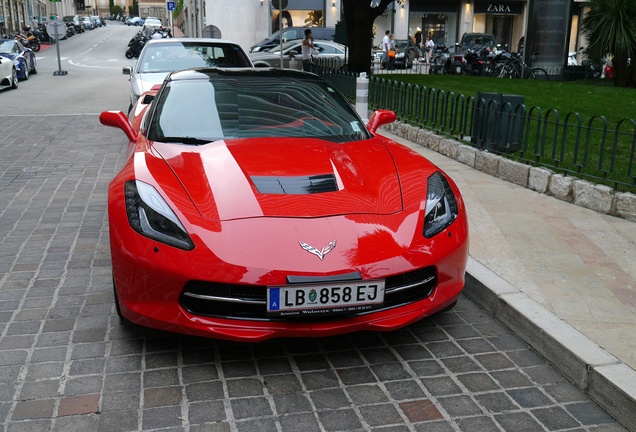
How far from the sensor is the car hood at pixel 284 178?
3527 mm

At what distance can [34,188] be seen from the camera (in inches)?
293

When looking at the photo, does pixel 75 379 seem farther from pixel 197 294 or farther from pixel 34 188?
pixel 34 188

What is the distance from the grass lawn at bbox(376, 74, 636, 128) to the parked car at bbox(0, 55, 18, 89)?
36.5 ft

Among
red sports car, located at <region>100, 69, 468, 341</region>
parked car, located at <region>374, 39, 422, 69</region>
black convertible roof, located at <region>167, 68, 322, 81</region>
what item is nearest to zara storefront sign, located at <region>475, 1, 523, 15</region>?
parked car, located at <region>374, 39, 422, 69</region>

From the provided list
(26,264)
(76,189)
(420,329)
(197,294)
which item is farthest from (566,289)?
(76,189)

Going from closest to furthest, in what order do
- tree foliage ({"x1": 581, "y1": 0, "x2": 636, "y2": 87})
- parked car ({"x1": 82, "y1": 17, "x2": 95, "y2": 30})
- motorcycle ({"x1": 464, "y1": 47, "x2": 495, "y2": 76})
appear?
tree foliage ({"x1": 581, "y1": 0, "x2": 636, "y2": 87}), motorcycle ({"x1": 464, "y1": 47, "x2": 495, "y2": 76}), parked car ({"x1": 82, "y1": 17, "x2": 95, "y2": 30})

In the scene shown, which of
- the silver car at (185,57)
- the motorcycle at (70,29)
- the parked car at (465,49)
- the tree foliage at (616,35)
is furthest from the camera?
the motorcycle at (70,29)

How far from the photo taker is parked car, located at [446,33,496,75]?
2569cm

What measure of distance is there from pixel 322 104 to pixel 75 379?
2683 mm

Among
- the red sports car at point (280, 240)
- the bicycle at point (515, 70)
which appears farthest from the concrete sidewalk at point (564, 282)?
the bicycle at point (515, 70)

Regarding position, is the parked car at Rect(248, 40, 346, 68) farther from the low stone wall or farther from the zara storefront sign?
the zara storefront sign

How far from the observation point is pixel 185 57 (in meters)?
11.6

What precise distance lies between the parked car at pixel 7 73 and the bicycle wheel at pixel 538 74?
15882 mm

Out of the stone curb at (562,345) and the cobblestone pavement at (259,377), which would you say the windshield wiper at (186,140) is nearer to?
the cobblestone pavement at (259,377)
